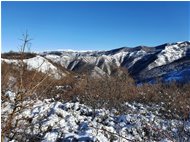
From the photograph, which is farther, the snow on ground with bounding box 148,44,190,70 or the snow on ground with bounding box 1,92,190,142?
the snow on ground with bounding box 148,44,190,70

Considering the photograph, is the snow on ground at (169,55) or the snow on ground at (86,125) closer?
the snow on ground at (86,125)

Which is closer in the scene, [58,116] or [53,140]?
[53,140]

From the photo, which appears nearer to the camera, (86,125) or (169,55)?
(86,125)

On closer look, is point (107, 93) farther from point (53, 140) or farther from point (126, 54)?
point (126, 54)

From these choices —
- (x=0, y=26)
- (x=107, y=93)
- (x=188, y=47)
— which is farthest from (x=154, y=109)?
(x=188, y=47)

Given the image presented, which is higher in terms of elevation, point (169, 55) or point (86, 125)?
point (169, 55)

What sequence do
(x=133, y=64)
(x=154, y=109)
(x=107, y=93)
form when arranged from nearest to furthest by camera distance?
(x=154, y=109)
(x=107, y=93)
(x=133, y=64)

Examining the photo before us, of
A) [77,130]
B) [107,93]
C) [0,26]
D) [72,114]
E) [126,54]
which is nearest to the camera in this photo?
[0,26]

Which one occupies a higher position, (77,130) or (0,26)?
(0,26)

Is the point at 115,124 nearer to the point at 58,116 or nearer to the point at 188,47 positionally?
the point at 58,116
